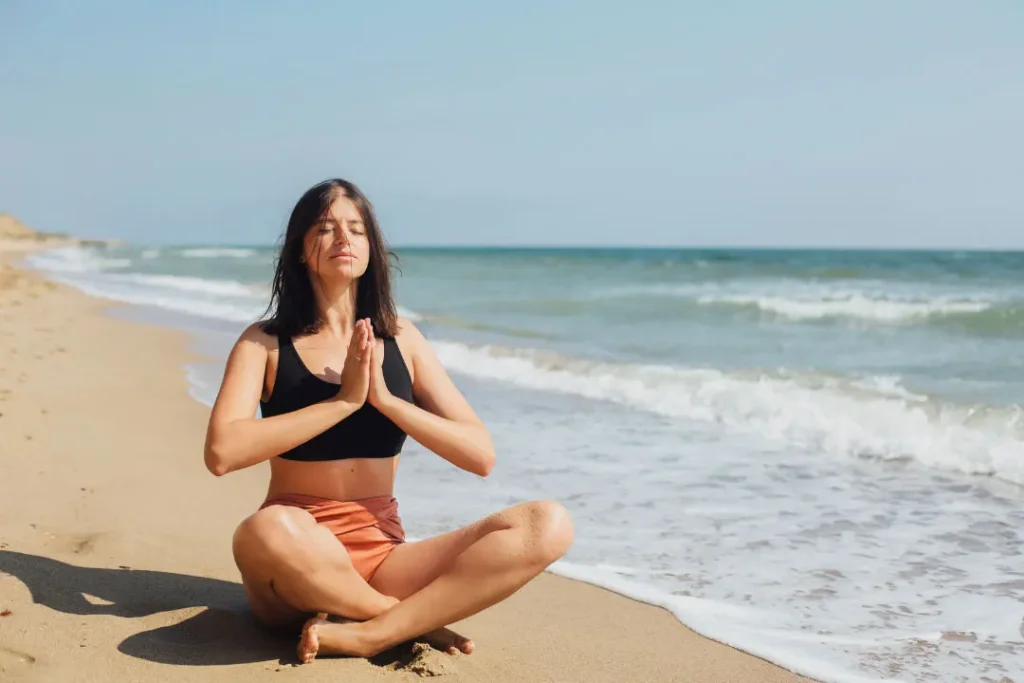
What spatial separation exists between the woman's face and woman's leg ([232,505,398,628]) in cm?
87

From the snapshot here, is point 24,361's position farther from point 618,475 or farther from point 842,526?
point 842,526

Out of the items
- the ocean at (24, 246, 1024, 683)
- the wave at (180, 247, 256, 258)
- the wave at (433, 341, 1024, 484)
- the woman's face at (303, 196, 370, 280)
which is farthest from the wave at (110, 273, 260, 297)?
the wave at (180, 247, 256, 258)

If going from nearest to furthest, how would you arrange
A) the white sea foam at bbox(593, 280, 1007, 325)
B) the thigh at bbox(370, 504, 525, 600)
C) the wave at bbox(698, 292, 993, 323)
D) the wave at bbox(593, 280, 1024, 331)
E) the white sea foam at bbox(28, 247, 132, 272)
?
the thigh at bbox(370, 504, 525, 600)
the wave at bbox(593, 280, 1024, 331)
the wave at bbox(698, 292, 993, 323)
the white sea foam at bbox(593, 280, 1007, 325)
the white sea foam at bbox(28, 247, 132, 272)

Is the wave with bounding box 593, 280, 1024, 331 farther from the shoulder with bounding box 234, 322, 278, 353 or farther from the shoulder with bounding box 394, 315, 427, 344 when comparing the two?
the shoulder with bounding box 234, 322, 278, 353

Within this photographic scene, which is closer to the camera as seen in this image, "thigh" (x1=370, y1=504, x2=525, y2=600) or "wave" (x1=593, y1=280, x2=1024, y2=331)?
"thigh" (x1=370, y1=504, x2=525, y2=600)

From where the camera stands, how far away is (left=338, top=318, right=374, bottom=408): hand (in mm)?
3105

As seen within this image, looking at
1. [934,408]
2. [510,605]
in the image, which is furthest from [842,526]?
[934,408]

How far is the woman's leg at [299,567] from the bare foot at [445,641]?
0.18 metres

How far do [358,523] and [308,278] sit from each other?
0.93 meters

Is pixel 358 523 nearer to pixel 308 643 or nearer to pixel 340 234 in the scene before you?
pixel 308 643

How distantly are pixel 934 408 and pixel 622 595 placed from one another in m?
5.61

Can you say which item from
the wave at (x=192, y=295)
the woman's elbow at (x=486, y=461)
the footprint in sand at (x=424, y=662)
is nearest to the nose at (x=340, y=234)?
the woman's elbow at (x=486, y=461)

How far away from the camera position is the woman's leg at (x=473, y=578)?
3170 mm

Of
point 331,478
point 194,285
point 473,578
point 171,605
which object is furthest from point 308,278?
point 194,285
